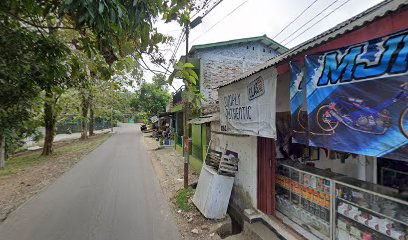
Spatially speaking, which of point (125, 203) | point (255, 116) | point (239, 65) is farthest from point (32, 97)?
point (239, 65)

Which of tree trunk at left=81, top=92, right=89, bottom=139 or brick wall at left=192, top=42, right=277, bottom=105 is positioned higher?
brick wall at left=192, top=42, right=277, bottom=105

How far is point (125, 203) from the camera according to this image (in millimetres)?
6895

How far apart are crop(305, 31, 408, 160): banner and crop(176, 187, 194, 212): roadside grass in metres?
4.36

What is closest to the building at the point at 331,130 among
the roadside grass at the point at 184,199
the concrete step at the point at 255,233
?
the concrete step at the point at 255,233

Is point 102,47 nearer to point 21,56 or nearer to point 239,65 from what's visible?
point 21,56

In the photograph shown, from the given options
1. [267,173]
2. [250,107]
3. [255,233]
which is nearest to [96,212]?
[255,233]

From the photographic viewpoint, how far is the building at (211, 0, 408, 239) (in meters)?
2.32

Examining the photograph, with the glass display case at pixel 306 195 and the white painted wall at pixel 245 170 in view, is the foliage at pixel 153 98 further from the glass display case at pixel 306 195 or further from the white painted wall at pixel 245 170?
the glass display case at pixel 306 195

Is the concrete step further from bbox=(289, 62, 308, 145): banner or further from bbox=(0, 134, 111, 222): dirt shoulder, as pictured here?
bbox=(0, 134, 111, 222): dirt shoulder

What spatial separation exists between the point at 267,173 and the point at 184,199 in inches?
115

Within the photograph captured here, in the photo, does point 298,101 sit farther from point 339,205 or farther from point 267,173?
point 267,173

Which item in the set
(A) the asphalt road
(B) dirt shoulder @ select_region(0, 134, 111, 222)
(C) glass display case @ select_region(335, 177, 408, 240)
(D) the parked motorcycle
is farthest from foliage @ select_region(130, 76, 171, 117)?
(D) the parked motorcycle

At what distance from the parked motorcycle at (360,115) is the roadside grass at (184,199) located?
4.56 m

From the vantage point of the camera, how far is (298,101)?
3498 millimetres
